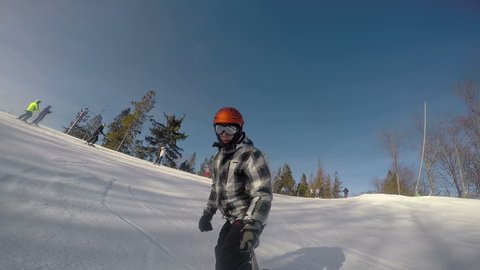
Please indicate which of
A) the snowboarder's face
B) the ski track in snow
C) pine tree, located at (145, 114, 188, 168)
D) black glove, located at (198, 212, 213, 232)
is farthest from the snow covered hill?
pine tree, located at (145, 114, 188, 168)

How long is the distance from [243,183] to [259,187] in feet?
0.83

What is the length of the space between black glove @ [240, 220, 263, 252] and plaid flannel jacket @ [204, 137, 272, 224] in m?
0.06

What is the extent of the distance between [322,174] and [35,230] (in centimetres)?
6921

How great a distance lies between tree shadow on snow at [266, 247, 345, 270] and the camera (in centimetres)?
379

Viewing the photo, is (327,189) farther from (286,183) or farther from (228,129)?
(228,129)

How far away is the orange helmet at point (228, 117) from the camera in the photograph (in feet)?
9.79

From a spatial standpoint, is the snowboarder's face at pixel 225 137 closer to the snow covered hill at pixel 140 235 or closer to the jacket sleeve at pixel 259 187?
the jacket sleeve at pixel 259 187

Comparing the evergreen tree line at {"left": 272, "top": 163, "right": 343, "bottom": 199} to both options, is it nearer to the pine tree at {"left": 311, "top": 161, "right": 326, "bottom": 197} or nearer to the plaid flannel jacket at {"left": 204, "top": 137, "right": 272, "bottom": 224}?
the pine tree at {"left": 311, "top": 161, "right": 326, "bottom": 197}

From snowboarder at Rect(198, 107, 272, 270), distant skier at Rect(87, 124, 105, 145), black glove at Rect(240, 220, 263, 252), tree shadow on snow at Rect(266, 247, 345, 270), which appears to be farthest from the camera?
distant skier at Rect(87, 124, 105, 145)

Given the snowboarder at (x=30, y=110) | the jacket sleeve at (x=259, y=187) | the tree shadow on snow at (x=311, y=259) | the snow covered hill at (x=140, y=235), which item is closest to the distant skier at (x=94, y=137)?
the snowboarder at (x=30, y=110)

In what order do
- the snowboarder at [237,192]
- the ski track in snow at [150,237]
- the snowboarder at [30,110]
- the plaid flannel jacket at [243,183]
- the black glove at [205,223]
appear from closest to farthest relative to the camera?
the snowboarder at [237,192] < the plaid flannel jacket at [243,183] < the ski track in snow at [150,237] < the black glove at [205,223] < the snowboarder at [30,110]

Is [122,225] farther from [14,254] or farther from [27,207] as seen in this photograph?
[14,254]

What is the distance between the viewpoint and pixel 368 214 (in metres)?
10.1

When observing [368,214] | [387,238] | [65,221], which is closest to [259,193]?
[65,221]
